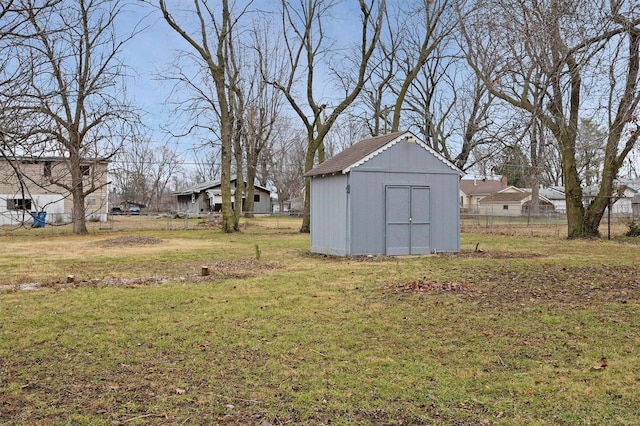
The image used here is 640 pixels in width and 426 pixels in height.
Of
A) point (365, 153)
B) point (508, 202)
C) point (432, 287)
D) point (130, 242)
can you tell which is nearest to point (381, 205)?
point (365, 153)

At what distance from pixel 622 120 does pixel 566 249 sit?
10.1 meters

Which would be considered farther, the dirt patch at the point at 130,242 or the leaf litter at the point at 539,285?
the dirt patch at the point at 130,242

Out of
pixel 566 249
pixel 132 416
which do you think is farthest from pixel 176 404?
pixel 566 249

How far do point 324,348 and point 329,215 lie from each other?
9.68 meters

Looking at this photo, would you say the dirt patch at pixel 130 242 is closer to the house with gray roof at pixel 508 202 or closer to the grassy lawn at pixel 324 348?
the grassy lawn at pixel 324 348

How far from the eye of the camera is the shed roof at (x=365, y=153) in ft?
45.1

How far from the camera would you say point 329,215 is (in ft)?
48.8

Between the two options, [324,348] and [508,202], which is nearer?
[324,348]

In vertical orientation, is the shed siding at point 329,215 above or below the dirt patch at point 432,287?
above

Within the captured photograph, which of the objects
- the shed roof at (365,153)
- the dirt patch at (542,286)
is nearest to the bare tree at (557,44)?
the dirt patch at (542,286)

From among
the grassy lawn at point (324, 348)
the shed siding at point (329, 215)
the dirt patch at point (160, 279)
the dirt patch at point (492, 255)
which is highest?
the shed siding at point (329, 215)

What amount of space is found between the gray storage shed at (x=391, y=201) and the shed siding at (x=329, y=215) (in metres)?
0.03

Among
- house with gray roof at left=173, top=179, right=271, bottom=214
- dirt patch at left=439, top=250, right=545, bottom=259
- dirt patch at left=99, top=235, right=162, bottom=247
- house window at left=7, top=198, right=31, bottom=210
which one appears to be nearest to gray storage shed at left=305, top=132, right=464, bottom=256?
dirt patch at left=439, top=250, right=545, bottom=259

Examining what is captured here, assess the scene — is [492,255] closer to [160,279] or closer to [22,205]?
[160,279]
